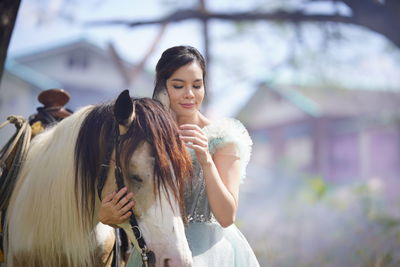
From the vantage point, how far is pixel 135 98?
1499 millimetres

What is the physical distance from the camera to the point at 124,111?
1.37 meters

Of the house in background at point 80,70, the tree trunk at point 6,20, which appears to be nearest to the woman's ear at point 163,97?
the tree trunk at point 6,20

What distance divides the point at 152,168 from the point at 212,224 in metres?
0.35

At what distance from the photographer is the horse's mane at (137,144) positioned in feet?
4.38

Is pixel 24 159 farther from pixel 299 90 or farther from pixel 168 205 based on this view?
pixel 299 90

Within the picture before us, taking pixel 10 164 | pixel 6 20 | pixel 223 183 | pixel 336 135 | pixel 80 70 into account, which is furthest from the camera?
pixel 80 70

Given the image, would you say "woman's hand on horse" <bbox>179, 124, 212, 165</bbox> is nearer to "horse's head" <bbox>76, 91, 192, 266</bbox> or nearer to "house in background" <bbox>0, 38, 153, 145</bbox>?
"horse's head" <bbox>76, 91, 192, 266</bbox>

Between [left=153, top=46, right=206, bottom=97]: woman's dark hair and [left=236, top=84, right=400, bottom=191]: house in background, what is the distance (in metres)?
12.5

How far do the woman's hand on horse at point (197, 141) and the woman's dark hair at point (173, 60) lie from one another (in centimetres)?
28

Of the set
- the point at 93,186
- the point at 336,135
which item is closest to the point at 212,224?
the point at 93,186

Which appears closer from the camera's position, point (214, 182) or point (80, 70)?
point (214, 182)

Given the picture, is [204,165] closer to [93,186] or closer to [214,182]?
[214,182]

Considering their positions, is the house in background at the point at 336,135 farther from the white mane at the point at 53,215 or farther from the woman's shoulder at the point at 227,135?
the white mane at the point at 53,215

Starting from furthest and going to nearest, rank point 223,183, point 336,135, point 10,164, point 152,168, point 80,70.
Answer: point 80,70 < point 336,135 < point 10,164 < point 223,183 < point 152,168
